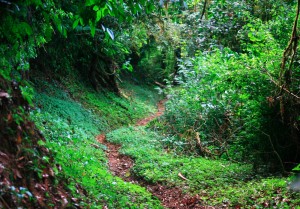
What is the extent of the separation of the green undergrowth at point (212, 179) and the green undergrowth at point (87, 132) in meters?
1.00

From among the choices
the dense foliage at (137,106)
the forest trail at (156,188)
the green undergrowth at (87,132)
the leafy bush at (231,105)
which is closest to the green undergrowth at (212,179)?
the dense foliage at (137,106)

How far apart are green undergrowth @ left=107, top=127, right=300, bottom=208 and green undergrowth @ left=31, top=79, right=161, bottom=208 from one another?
100 cm

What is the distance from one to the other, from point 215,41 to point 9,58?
475 inches

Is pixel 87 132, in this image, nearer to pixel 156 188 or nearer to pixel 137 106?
pixel 156 188

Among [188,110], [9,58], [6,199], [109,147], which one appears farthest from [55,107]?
[6,199]

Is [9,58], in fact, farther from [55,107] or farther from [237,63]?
[55,107]

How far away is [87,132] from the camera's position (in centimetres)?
1332

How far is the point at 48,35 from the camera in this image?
14.7 feet

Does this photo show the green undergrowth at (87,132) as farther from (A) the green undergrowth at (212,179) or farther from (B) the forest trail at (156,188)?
(A) the green undergrowth at (212,179)

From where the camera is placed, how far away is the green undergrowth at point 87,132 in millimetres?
5883

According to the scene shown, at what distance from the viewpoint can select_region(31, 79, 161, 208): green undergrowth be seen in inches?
232

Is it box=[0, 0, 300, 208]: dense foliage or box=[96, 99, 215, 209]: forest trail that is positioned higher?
box=[0, 0, 300, 208]: dense foliage

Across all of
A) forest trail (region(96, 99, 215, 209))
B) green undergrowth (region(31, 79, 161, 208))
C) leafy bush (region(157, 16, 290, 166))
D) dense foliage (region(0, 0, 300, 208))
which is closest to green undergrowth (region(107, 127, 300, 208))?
dense foliage (region(0, 0, 300, 208))

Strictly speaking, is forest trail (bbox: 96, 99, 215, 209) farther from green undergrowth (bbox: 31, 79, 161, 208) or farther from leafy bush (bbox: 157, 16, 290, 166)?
leafy bush (bbox: 157, 16, 290, 166)
